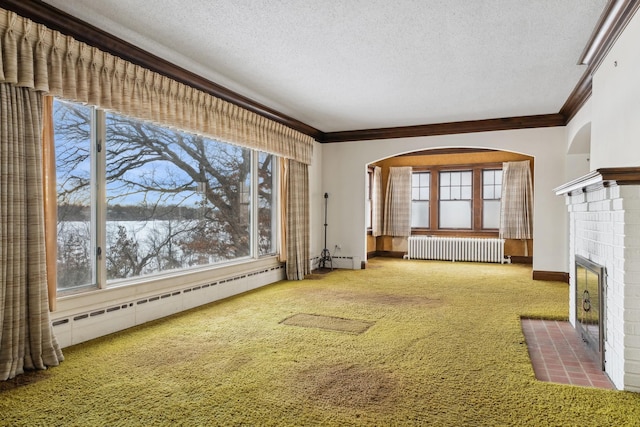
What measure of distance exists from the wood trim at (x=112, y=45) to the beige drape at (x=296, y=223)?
153cm

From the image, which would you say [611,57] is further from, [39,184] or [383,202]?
[383,202]

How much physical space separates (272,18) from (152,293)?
2.86m

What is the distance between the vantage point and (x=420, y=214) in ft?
34.2

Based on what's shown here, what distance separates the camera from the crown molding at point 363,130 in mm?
3072

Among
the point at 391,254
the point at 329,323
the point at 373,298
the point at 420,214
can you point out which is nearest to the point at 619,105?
the point at 329,323

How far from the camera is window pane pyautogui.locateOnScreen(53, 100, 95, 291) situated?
3429mm

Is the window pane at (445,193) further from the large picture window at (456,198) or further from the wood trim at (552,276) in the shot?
the wood trim at (552,276)

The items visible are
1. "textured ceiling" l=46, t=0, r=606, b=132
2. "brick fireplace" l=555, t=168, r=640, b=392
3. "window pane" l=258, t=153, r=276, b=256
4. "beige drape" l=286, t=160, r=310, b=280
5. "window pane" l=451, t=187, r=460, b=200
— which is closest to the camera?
"brick fireplace" l=555, t=168, r=640, b=392

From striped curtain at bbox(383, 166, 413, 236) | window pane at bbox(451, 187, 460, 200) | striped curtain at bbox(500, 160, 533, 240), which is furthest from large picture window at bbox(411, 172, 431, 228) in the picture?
striped curtain at bbox(500, 160, 533, 240)

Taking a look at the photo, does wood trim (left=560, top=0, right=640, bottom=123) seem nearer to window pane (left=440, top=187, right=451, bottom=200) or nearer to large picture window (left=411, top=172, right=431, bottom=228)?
window pane (left=440, top=187, right=451, bottom=200)

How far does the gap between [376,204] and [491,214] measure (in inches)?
106

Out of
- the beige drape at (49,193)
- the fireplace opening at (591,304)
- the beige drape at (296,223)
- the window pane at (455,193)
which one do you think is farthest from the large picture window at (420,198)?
the beige drape at (49,193)

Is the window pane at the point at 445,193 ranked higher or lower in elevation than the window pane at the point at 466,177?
lower

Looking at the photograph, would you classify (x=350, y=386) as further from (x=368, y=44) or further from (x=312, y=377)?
(x=368, y=44)
